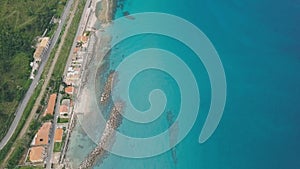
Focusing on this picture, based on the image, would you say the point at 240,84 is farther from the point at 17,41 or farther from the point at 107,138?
the point at 17,41

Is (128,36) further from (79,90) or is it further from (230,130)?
(230,130)

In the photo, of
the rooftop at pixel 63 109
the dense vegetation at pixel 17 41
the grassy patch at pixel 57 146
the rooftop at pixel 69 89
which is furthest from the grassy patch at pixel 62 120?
the dense vegetation at pixel 17 41

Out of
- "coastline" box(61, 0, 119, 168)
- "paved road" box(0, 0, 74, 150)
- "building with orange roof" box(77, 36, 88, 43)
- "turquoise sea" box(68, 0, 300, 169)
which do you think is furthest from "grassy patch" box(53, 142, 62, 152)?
"building with orange roof" box(77, 36, 88, 43)

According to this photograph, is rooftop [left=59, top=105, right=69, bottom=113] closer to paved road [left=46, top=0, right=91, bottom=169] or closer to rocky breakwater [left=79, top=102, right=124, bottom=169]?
paved road [left=46, top=0, right=91, bottom=169]

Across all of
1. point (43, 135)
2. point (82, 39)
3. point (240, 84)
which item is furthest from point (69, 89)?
point (240, 84)

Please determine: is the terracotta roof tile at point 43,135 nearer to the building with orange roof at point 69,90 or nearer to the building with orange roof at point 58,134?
the building with orange roof at point 58,134

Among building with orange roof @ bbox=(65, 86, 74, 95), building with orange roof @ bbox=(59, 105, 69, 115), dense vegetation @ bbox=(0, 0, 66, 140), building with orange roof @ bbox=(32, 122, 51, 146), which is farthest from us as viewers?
building with orange roof @ bbox=(65, 86, 74, 95)
